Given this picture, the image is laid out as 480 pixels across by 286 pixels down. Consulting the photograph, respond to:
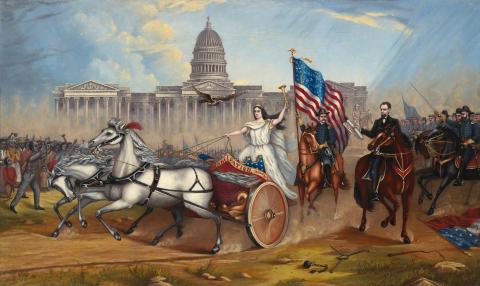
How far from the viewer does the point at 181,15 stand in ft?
44.1

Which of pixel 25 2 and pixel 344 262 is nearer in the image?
pixel 344 262

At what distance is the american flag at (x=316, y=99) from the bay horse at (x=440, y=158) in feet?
4.26

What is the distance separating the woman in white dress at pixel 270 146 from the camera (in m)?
12.9

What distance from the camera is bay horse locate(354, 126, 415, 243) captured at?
41.4ft

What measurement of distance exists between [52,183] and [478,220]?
284 inches

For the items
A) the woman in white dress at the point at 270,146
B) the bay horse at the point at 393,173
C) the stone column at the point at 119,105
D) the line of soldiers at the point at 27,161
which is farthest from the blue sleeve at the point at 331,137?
the line of soldiers at the point at 27,161

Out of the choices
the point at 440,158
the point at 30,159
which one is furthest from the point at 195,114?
the point at 440,158

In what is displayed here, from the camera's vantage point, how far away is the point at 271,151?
12.9 m

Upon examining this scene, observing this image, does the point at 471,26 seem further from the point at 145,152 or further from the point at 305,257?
the point at 145,152

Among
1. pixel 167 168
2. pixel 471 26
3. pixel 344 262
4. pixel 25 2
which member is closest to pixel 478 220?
pixel 344 262

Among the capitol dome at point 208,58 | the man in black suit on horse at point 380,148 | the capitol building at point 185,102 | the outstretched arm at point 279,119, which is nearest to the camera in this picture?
the man in black suit on horse at point 380,148

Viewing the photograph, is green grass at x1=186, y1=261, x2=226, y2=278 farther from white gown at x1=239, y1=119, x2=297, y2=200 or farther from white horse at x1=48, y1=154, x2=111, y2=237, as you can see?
white horse at x1=48, y1=154, x2=111, y2=237

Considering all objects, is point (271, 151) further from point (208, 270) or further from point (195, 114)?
point (208, 270)

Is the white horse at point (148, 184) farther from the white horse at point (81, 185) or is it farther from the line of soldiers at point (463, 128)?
the line of soldiers at point (463, 128)
